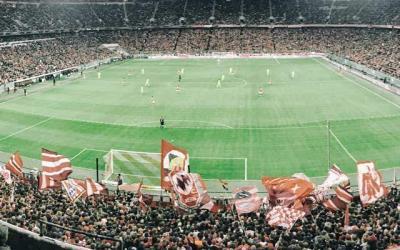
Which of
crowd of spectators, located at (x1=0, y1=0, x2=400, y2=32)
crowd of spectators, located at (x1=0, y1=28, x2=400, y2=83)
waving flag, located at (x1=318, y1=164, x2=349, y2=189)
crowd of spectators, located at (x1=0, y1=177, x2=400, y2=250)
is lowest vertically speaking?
crowd of spectators, located at (x1=0, y1=177, x2=400, y2=250)

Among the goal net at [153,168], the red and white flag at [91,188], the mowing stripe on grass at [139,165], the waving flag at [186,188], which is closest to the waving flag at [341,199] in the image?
the waving flag at [186,188]

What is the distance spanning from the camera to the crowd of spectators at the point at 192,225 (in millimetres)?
17844

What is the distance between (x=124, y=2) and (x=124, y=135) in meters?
101

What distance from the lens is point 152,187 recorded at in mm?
32531

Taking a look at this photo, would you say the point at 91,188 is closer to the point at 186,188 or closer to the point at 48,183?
the point at 48,183

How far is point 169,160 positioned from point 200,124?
24.2m

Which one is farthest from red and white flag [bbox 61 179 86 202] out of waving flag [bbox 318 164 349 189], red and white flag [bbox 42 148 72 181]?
waving flag [bbox 318 164 349 189]

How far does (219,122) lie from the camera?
163 ft

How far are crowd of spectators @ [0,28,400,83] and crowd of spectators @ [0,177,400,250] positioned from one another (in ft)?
192

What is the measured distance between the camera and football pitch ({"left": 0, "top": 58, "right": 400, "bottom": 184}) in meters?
38.0

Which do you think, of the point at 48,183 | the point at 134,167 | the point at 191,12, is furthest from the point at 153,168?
the point at 191,12

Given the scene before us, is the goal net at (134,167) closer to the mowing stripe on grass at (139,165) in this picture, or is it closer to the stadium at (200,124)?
the mowing stripe on grass at (139,165)

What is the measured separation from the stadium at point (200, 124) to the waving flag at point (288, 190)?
2.2 inches

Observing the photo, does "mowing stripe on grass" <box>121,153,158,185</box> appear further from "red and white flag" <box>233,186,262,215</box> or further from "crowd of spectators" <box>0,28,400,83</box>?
"crowd of spectators" <box>0,28,400,83</box>
